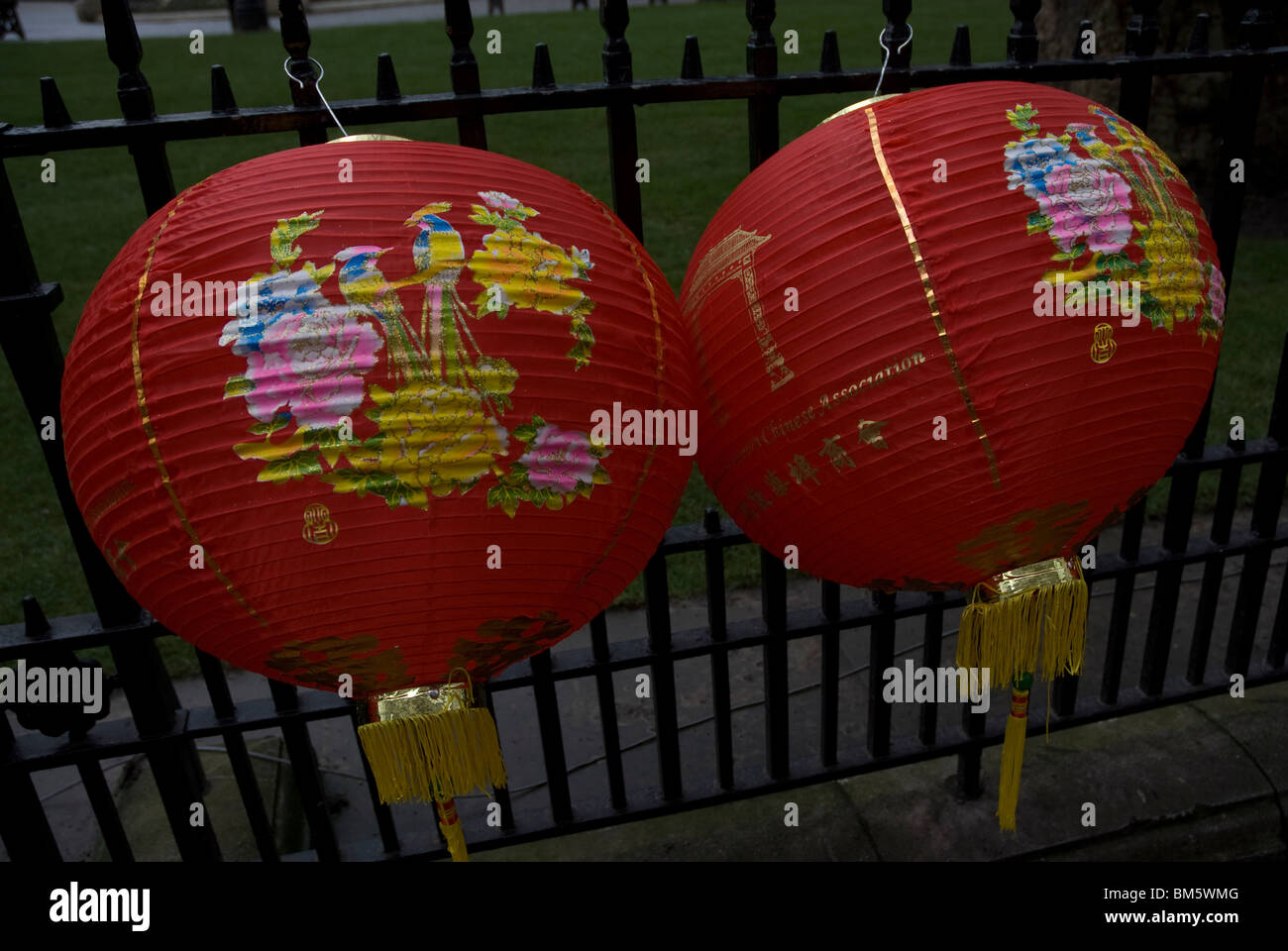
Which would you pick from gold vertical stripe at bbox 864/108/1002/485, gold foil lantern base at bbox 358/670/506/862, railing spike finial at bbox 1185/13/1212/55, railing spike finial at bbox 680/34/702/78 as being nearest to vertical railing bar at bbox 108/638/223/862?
gold foil lantern base at bbox 358/670/506/862

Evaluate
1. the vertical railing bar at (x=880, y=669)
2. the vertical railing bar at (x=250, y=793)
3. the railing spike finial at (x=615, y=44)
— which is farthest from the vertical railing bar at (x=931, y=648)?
the vertical railing bar at (x=250, y=793)

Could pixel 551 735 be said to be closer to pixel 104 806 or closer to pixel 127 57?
pixel 104 806

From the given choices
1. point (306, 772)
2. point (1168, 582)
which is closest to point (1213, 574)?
point (1168, 582)

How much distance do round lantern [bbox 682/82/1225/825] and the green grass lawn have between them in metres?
1.03

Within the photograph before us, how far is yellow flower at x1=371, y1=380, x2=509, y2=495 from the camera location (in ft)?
4.01

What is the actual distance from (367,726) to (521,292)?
2.31ft

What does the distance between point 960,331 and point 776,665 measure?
1.45 m

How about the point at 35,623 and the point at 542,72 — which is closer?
the point at 542,72

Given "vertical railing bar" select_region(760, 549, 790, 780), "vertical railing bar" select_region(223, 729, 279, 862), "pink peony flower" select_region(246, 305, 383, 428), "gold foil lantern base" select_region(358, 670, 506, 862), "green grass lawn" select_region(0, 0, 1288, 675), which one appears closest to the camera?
"pink peony flower" select_region(246, 305, 383, 428)

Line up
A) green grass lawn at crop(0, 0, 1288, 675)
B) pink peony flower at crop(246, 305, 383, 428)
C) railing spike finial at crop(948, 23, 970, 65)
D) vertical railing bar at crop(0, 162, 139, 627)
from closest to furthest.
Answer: pink peony flower at crop(246, 305, 383, 428) → vertical railing bar at crop(0, 162, 139, 627) → railing spike finial at crop(948, 23, 970, 65) → green grass lawn at crop(0, 0, 1288, 675)

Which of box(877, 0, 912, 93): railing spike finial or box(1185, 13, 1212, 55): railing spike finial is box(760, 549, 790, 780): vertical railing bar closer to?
box(877, 0, 912, 93): railing spike finial

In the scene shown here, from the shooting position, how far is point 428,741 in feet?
4.97

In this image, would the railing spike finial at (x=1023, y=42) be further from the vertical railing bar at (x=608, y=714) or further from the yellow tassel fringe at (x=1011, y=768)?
the vertical railing bar at (x=608, y=714)
